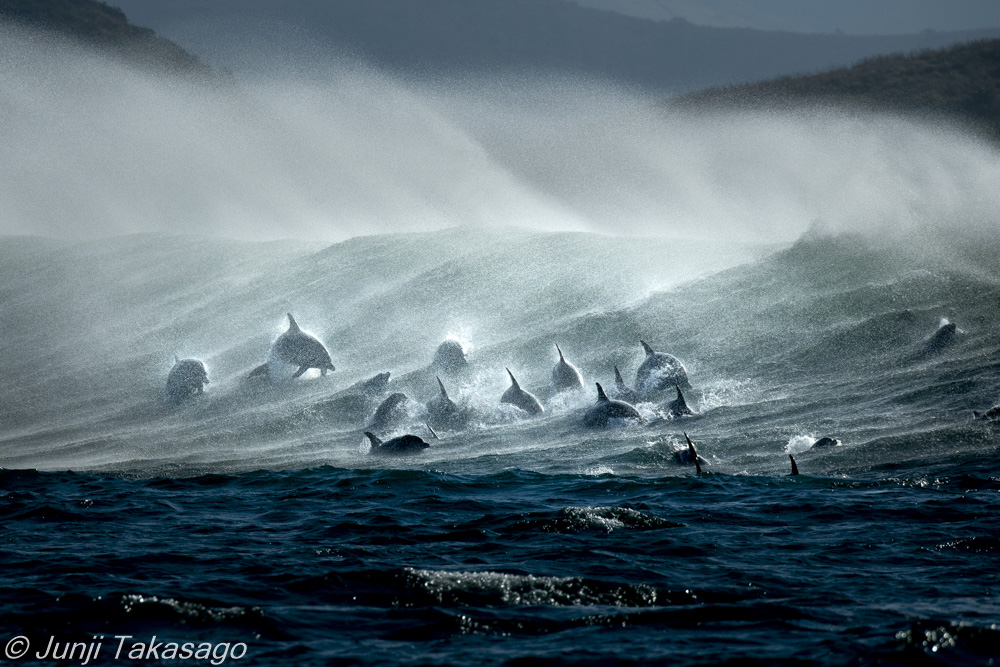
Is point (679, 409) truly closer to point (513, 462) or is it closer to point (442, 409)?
point (513, 462)

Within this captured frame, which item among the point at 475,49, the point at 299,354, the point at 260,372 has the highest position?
the point at 475,49

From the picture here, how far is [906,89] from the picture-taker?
45.4 m

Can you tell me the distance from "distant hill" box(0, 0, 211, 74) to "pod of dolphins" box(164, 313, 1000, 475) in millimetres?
42865

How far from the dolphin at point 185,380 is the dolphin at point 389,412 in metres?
6.35

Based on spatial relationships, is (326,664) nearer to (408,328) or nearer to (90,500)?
(90,500)

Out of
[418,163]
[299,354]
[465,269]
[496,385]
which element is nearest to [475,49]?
[418,163]

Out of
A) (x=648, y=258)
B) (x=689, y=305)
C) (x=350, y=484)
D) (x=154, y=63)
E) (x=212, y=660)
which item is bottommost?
(x=212, y=660)

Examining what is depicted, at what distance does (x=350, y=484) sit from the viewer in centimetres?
1562

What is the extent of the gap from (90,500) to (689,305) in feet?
53.9

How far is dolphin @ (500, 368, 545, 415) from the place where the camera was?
71.8 ft

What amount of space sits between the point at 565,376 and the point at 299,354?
283 inches

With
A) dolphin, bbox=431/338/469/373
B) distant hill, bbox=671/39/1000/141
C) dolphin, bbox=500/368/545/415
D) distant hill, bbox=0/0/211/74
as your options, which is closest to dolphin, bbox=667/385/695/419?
dolphin, bbox=500/368/545/415

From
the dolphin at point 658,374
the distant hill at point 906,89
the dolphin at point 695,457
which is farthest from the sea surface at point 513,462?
the distant hill at point 906,89

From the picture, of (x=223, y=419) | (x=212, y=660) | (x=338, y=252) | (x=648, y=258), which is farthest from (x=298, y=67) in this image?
(x=212, y=660)
